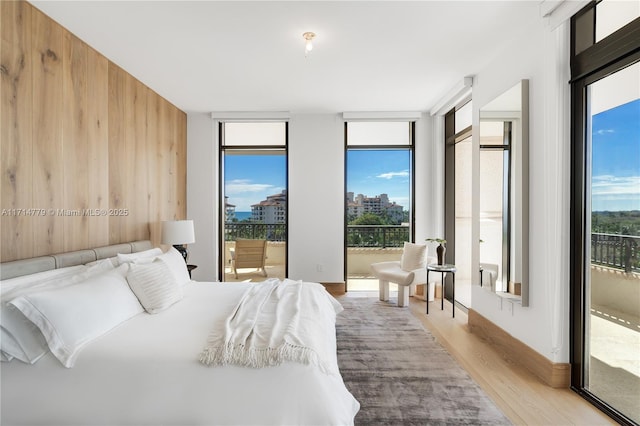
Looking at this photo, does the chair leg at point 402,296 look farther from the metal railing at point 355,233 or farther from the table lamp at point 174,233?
the table lamp at point 174,233

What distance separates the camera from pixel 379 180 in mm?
5148

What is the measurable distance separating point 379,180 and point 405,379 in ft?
10.7

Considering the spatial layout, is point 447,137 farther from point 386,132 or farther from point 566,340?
point 566,340

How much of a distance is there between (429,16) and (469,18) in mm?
319

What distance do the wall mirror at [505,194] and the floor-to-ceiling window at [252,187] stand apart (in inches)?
112

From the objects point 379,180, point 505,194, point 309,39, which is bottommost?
point 505,194

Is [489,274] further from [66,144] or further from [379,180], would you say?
[66,144]

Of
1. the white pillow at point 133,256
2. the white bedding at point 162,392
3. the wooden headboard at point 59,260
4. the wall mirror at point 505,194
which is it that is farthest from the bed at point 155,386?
the wall mirror at point 505,194

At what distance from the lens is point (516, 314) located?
9.09 feet

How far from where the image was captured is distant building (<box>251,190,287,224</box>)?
509cm

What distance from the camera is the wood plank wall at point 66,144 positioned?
210 centimetres

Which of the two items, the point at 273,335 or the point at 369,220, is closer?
the point at 273,335

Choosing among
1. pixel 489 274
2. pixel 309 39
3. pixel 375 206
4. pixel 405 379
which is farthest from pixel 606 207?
pixel 375 206

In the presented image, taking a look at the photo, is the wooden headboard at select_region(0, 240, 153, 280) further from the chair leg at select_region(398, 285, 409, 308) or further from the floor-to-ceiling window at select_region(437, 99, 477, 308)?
the floor-to-ceiling window at select_region(437, 99, 477, 308)
